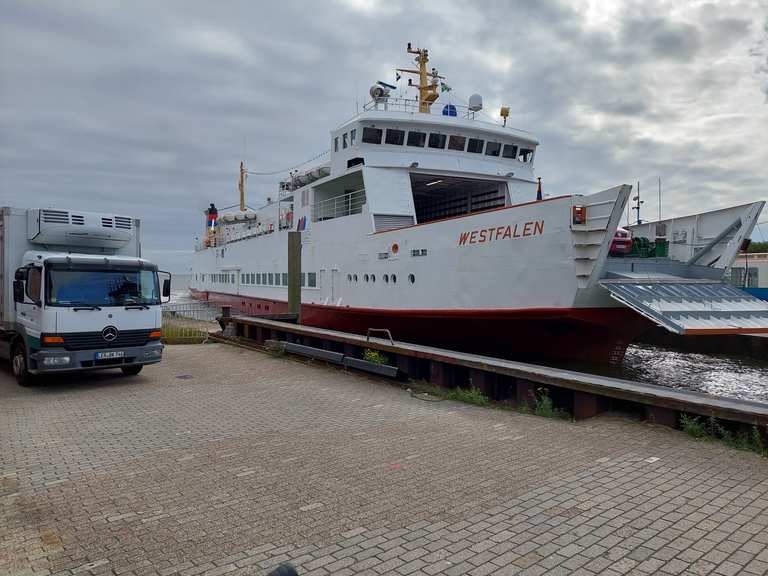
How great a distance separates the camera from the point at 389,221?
49.3ft

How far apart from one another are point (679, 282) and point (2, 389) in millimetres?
12536

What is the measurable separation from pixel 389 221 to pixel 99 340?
822 centimetres

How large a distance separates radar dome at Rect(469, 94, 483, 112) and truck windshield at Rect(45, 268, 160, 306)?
12681mm

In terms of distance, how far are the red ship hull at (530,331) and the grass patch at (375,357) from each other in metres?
2.00

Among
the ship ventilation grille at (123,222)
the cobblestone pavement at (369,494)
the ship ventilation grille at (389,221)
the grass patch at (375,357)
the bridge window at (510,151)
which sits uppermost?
the bridge window at (510,151)

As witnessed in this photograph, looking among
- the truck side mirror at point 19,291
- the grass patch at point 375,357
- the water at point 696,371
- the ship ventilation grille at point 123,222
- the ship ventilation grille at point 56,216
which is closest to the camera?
the truck side mirror at point 19,291

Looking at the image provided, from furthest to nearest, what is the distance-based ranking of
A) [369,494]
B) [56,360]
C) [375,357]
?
[375,357] < [56,360] < [369,494]

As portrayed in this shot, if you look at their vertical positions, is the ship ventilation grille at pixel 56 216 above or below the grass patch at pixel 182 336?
above

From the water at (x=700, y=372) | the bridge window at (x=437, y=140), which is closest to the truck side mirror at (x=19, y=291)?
the water at (x=700, y=372)

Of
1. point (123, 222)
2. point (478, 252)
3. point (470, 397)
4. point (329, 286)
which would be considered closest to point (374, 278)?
point (329, 286)

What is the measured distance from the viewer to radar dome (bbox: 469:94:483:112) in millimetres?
18453

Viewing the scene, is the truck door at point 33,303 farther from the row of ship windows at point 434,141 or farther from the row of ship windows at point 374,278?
the row of ship windows at point 434,141

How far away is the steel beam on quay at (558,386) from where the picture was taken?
590 cm

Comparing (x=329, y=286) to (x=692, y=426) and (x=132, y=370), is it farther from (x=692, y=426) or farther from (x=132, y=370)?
(x=692, y=426)
